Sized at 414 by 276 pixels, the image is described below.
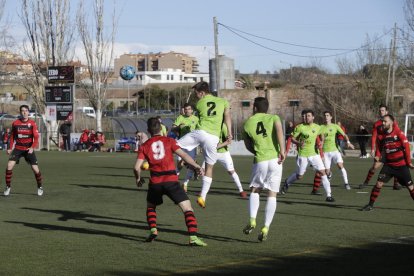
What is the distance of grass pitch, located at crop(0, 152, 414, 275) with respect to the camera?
31.3 ft

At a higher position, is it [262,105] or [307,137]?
[262,105]

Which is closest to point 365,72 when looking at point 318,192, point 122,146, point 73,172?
point 122,146

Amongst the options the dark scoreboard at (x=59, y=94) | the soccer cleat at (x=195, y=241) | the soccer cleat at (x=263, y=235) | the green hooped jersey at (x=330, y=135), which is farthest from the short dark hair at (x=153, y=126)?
the dark scoreboard at (x=59, y=94)

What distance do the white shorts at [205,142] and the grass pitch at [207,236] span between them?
1.09 m

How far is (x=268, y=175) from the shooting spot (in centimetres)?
1159

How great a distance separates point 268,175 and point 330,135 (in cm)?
1009

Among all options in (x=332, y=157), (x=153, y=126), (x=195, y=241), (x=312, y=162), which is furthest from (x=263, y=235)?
(x=332, y=157)

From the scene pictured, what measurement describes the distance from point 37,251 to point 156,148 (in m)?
2.06

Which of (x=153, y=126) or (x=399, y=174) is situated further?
(x=399, y=174)

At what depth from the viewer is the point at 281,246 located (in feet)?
36.2

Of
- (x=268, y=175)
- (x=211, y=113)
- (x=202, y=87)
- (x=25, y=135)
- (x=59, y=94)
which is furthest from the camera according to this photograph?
(x=59, y=94)

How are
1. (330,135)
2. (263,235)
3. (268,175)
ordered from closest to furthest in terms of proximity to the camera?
1. (263,235)
2. (268,175)
3. (330,135)

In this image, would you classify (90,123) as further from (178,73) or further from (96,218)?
(178,73)

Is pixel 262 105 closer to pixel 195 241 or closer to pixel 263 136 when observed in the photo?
pixel 263 136
